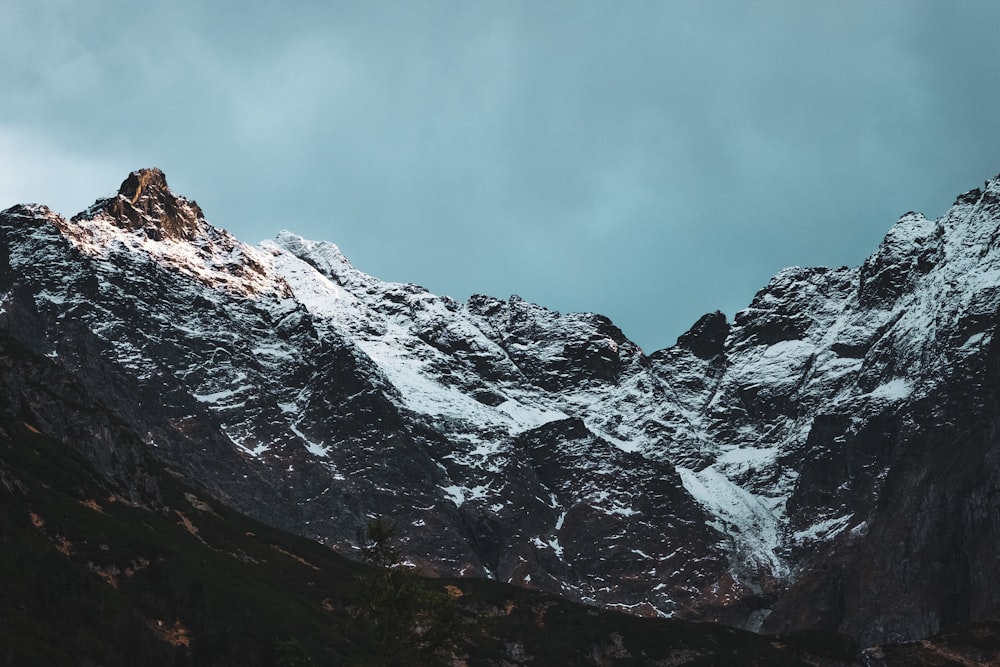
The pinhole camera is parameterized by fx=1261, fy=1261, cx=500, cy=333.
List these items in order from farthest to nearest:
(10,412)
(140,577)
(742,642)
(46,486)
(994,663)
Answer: (742,642)
(994,663)
(10,412)
(46,486)
(140,577)

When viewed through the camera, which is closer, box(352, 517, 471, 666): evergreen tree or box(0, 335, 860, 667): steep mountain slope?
box(352, 517, 471, 666): evergreen tree

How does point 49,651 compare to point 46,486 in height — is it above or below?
below

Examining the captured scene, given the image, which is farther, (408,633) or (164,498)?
(164,498)

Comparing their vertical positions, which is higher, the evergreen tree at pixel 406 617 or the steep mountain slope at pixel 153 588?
the steep mountain slope at pixel 153 588

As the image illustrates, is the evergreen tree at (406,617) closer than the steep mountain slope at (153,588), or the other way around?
the evergreen tree at (406,617)

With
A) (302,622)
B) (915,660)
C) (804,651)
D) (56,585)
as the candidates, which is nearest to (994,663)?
(915,660)

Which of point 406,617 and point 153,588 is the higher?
point 153,588

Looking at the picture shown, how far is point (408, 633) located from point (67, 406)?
13771 cm

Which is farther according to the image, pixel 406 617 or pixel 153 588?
pixel 153 588

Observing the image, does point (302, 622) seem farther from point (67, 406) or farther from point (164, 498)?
point (67, 406)

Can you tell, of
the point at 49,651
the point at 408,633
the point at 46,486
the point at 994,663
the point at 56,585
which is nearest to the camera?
the point at 408,633

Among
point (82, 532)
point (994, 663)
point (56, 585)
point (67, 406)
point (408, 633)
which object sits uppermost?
point (67, 406)

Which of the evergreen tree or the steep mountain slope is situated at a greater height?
the steep mountain slope

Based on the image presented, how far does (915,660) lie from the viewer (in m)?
185
